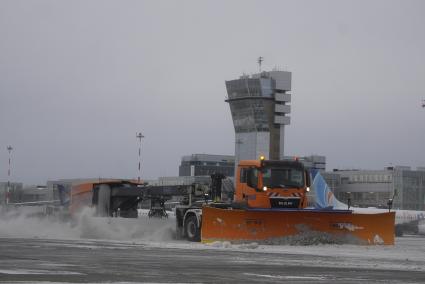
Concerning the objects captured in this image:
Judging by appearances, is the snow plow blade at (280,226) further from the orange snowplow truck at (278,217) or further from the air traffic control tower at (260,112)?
the air traffic control tower at (260,112)

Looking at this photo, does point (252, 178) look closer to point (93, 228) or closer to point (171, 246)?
point (171, 246)

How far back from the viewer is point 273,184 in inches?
1120

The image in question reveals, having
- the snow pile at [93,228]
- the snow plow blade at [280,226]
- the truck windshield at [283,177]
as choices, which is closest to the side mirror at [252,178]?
the truck windshield at [283,177]

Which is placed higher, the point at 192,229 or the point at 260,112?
the point at 260,112

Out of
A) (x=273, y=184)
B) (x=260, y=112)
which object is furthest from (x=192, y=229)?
(x=260, y=112)

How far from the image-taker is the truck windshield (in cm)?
2844

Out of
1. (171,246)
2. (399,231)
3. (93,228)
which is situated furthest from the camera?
(399,231)

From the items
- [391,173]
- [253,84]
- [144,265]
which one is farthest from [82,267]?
[391,173]

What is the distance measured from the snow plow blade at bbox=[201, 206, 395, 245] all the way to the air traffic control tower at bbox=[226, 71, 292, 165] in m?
125

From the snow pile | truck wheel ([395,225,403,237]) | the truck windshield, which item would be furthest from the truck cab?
truck wheel ([395,225,403,237])

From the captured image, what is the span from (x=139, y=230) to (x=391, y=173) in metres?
136

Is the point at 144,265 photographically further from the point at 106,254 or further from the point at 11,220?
the point at 11,220

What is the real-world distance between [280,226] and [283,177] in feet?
6.62

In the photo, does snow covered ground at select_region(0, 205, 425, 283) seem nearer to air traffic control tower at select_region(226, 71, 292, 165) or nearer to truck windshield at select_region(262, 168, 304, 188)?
truck windshield at select_region(262, 168, 304, 188)
